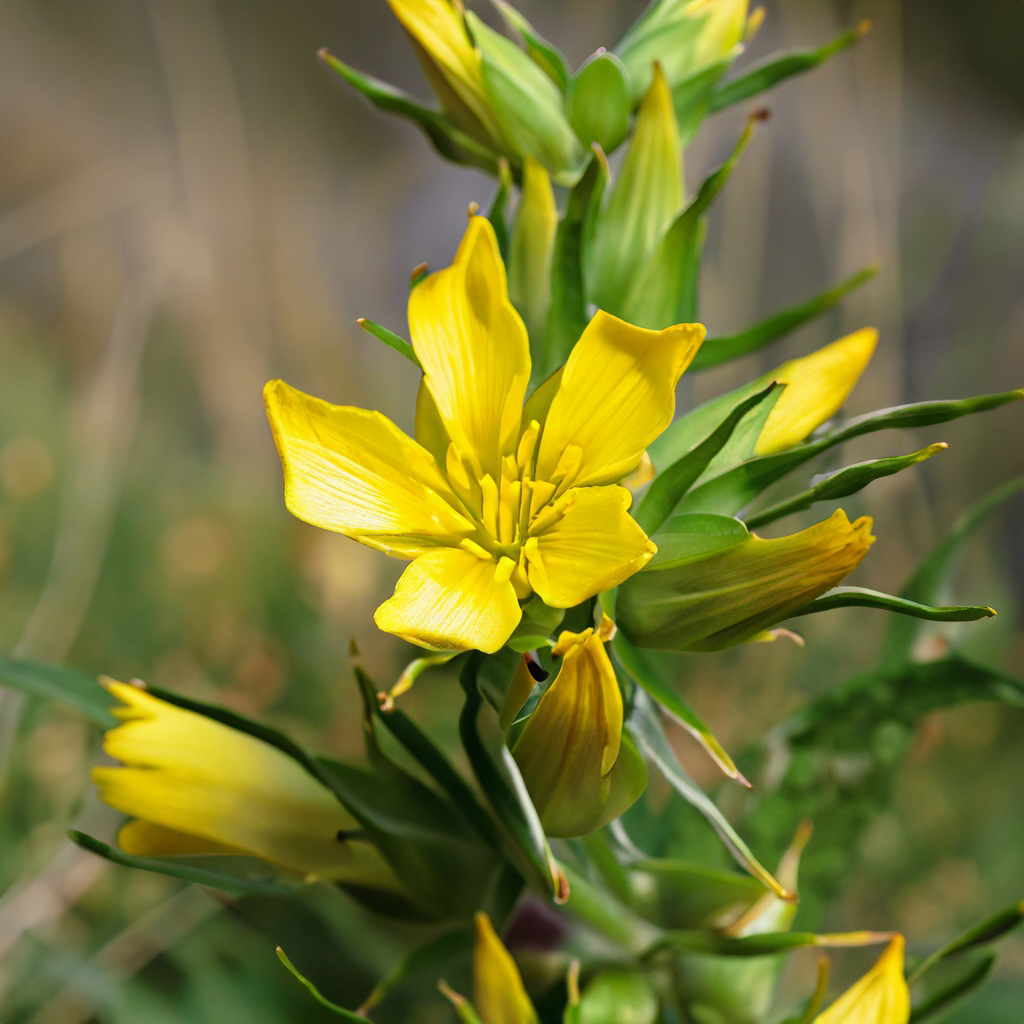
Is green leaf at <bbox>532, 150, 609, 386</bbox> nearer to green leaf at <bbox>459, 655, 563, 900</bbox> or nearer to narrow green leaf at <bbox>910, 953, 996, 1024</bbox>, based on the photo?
green leaf at <bbox>459, 655, 563, 900</bbox>

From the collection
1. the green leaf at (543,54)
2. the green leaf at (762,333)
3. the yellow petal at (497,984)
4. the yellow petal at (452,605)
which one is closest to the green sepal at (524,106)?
the green leaf at (543,54)

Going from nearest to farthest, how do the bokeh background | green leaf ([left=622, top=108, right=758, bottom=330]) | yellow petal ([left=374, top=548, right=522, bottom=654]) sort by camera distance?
1. yellow petal ([left=374, top=548, right=522, bottom=654])
2. green leaf ([left=622, top=108, right=758, bottom=330])
3. the bokeh background

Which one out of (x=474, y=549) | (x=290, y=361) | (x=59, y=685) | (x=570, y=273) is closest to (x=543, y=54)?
(x=570, y=273)

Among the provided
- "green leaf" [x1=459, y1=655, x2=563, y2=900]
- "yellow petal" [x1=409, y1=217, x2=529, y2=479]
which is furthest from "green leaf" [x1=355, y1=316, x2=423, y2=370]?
"green leaf" [x1=459, y1=655, x2=563, y2=900]

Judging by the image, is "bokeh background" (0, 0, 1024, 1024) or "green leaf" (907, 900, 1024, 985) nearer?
"green leaf" (907, 900, 1024, 985)

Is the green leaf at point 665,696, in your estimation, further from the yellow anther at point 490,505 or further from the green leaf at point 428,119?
the green leaf at point 428,119

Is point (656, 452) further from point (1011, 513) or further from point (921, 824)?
point (1011, 513)

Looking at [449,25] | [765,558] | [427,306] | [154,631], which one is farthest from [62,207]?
[765,558]
